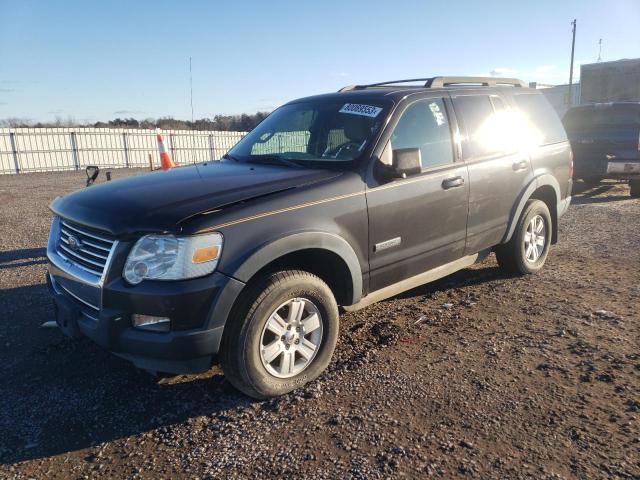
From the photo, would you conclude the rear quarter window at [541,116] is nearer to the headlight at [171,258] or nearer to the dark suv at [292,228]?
the dark suv at [292,228]

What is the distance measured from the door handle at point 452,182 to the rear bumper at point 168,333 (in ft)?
6.69

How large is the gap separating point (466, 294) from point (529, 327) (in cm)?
90

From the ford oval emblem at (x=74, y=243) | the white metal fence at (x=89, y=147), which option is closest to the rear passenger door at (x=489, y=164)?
the ford oval emblem at (x=74, y=243)

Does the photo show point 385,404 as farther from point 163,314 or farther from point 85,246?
point 85,246

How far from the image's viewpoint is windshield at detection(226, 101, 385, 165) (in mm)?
3779

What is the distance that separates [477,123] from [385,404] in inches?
109

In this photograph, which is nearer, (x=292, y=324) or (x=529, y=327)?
(x=292, y=324)

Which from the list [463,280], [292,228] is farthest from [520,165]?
[292,228]

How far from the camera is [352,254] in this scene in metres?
3.37

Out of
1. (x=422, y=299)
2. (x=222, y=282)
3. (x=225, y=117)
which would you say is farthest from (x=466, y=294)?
(x=225, y=117)

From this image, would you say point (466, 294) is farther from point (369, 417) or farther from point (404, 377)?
point (369, 417)

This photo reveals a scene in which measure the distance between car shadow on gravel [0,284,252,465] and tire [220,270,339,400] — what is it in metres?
0.26

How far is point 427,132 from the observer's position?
13.3 feet

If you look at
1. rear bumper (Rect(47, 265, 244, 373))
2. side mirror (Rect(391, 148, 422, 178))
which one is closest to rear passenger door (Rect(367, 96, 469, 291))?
side mirror (Rect(391, 148, 422, 178))
